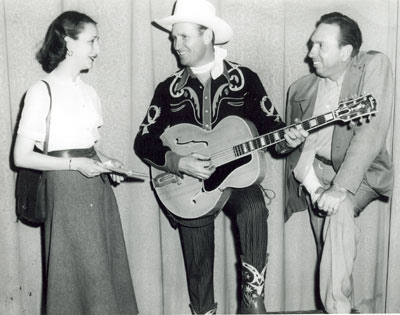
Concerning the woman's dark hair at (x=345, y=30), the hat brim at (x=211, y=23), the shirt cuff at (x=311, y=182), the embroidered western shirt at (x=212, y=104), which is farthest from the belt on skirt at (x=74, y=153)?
the woman's dark hair at (x=345, y=30)

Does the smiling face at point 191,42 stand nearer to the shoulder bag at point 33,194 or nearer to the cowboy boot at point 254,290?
the shoulder bag at point 33,194

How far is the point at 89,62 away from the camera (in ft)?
6.82

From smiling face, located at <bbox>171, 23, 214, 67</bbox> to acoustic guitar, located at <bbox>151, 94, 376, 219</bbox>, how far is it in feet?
1.03

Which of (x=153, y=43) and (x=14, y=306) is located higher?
(x=153, y=43)

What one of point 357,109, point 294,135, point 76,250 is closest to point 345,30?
point 357,109

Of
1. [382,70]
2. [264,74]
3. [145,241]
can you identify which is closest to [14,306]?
[145,241]

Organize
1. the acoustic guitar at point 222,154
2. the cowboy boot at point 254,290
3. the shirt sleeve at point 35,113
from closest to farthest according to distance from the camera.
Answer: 1. the shirt sleeve at point 35,113
2. the acoustic guitar at point 222,154
3. the cowboy boot at point 254,290

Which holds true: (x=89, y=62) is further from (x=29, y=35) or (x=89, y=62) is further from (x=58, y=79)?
(x=29, y=35)

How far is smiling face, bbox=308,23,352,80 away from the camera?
6.97 feet

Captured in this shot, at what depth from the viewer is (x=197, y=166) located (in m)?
2.18

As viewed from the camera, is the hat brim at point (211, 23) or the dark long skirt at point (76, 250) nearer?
the dark long skirt at point (76, 250)

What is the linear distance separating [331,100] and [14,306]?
1.95 m

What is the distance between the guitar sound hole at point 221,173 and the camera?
85.7 inches

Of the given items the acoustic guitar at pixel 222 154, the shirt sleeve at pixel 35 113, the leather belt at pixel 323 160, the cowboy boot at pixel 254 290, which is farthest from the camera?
the leather belt at pixel 323 160
